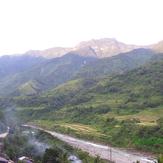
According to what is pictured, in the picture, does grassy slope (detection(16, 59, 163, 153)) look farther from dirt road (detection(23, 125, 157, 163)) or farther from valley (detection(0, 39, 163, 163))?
dirt road (detection(23, 125, 157, 163))

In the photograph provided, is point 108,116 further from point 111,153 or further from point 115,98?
point 111,153

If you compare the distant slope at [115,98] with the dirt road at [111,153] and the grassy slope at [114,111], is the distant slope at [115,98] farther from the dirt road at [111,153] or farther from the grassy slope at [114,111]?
Result: the dirt road at [111,153]

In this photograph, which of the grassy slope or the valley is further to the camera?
the grassy slope

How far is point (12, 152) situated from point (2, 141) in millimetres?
4359

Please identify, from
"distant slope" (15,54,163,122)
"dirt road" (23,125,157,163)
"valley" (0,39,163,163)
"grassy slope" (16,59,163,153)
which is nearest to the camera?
"dirt road" (23,125,157,163)

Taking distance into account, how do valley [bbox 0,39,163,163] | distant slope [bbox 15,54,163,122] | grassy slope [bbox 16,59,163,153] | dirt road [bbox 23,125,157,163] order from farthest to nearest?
distant slope [bbox 15,54,163,122], grassy slope [bbox 16,59,163,153], valley [bbox 0,39,163,163], dirt road [bbox 23,125,157,163]

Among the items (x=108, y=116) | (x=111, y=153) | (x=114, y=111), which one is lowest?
(x=111, y=153)

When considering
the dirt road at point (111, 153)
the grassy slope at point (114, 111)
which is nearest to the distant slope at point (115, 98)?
the grassy slope at point (114, 111)

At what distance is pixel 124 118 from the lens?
139m

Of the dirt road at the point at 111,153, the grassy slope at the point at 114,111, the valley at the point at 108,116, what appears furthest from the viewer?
the grassy slope at the point at 114,111

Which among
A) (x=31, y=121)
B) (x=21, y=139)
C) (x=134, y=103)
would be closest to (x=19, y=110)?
(x=31, y=121)

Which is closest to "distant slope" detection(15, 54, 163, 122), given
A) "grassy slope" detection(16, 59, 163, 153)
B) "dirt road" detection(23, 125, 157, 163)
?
"grassy slope" detection(16, 59, 163, 153)

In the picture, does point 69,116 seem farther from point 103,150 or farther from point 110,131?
point 103,150

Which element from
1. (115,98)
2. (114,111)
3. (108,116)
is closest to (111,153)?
(108,116)
